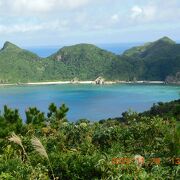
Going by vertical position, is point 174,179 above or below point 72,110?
above

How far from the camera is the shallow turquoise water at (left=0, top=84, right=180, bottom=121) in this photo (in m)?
129

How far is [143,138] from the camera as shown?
14.6 meters

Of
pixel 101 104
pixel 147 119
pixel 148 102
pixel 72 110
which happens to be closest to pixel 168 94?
pixel 148 102

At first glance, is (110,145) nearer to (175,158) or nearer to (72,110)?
(175,158)

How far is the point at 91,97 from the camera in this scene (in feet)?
522

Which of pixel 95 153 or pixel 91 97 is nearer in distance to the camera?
pixel 95 153

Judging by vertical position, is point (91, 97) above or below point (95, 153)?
below

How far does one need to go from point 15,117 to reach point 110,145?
74.9 feet

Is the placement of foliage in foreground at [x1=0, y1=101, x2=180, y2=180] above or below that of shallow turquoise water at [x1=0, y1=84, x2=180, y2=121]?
above

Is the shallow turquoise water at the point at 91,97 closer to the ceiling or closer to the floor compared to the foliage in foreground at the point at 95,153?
closer to the floor

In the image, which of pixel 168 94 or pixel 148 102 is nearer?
pixel 148 102

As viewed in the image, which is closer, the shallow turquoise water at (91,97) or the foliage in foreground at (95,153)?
the foliage in foreground at (95,153)

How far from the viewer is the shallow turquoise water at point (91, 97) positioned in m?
129

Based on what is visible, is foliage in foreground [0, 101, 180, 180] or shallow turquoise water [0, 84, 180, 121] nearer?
foliage in foreground [0, 101, 180, 180]
